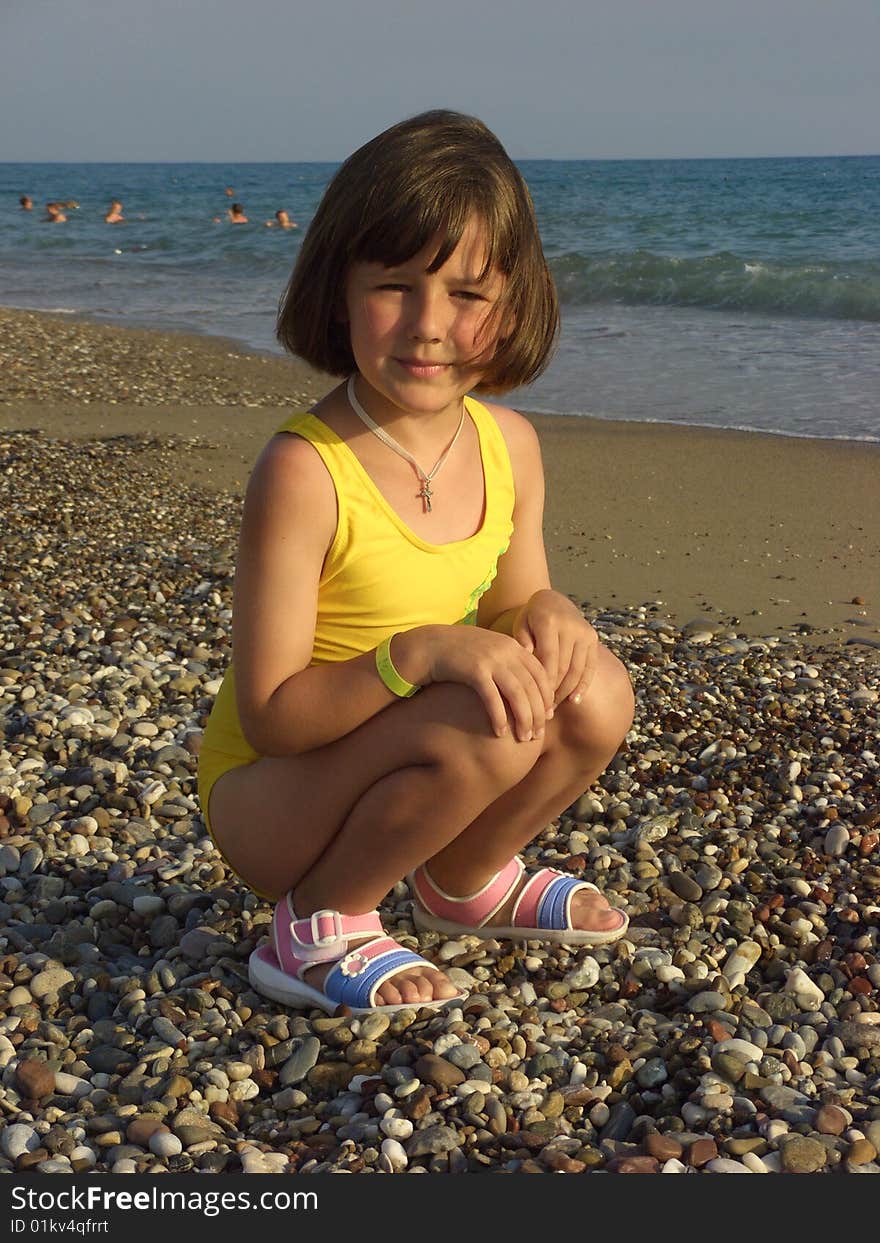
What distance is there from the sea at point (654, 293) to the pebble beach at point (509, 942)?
386 centimetres

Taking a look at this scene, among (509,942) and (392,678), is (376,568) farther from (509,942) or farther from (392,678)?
(509,942)

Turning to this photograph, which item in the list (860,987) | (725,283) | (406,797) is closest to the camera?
(406,797)

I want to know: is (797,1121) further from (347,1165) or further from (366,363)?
(366,363)

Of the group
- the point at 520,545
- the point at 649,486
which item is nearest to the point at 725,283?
the point at 649,486

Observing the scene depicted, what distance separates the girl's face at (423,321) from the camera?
8.23ft

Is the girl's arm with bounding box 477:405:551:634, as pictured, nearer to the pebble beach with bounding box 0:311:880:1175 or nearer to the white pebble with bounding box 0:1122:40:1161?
the pebble beach with bounding box 0:311:880:1175

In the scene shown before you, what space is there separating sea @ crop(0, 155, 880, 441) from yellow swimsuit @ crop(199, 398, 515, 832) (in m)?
6.07

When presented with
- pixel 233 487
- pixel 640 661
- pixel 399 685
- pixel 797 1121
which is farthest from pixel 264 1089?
pixel 233 487

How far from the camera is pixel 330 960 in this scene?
9.11 ft

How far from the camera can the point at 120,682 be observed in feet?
14.3

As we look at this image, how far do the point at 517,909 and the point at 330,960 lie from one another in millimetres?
465

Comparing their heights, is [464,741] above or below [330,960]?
above

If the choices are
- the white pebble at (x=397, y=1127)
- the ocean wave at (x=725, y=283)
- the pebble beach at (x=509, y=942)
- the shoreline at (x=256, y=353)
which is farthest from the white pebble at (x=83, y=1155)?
the ocean wave at (x=725, y=283)

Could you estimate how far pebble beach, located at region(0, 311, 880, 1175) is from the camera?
2.38 metres
